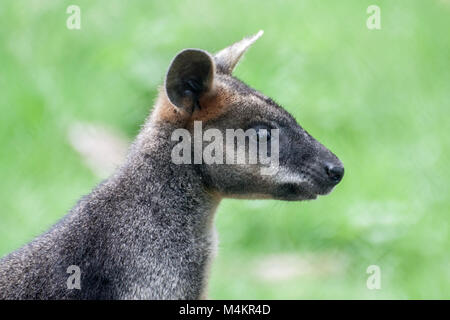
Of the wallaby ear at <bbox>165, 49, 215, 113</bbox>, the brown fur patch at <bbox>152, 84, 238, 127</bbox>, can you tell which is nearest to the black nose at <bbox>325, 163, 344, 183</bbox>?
the brown fur patch at <bbox>152, 84, 238, 127</bbox>

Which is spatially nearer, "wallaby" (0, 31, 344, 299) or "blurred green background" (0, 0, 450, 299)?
"wallaby" (0, 31, 344, 299)

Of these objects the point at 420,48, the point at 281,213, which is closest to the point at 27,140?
the point at 281,213

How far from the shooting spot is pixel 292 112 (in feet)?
36.9

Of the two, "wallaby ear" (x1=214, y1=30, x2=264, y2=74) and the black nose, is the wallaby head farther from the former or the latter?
"wallaby ear" (x1=214, y1=30, x2=264, y2=74)

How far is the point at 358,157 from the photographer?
11508 mm

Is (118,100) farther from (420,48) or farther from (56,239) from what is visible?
(56,239)

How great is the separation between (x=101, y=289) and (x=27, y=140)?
6.38 metres

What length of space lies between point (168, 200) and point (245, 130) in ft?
2.14

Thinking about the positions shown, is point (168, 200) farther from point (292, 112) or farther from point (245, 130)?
point (292, 112)

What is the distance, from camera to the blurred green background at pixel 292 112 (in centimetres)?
1006

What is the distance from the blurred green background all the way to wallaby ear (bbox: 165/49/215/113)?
10.6ft

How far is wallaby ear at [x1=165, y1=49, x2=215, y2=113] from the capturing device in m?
5.95

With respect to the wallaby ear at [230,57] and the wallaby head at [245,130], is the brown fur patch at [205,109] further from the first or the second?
the wallaby ear at [230,57]

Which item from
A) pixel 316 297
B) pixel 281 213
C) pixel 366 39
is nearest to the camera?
pixel 316 297
